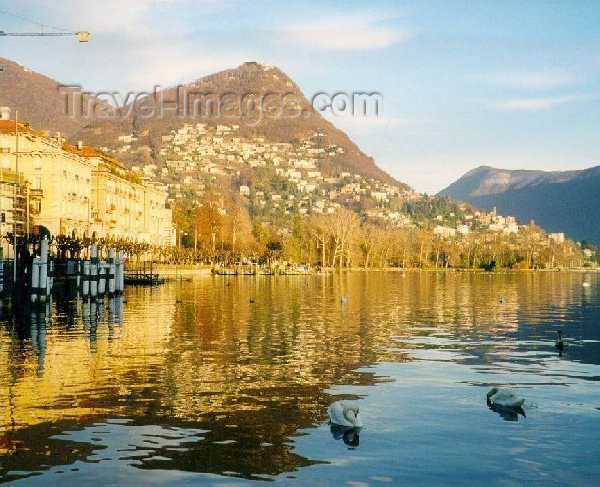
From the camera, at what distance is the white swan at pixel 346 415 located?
56.1 ft

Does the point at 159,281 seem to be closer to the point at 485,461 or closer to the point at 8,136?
the point at 8,136

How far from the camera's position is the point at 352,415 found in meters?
17.1

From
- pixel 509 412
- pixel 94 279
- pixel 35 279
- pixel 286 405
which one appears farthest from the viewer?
pixel 94 279

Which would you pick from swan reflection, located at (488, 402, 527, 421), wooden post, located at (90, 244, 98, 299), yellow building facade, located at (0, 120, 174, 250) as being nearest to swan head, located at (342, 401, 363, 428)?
swan reflection, located at (488, 402, 527, 421)

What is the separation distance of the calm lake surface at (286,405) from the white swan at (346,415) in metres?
0.30

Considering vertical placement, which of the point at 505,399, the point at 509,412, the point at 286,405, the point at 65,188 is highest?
the point at 65,188

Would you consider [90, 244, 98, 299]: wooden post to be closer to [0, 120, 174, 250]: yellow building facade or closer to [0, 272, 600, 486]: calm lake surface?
[0, 120, 174, 250]: yellow building facade

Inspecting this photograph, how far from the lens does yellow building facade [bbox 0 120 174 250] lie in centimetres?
9738

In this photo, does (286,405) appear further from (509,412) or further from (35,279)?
(35,279)

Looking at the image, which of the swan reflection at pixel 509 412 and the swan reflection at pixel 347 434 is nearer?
the swan reflection at pixel 347 434

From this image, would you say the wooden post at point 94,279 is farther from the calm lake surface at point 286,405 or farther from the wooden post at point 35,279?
the calm lake surface at point 286,405

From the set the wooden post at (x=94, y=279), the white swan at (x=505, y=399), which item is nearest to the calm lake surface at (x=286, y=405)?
the white swan at (x=505, y=399)

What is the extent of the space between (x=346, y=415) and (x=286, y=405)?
2.84 metres

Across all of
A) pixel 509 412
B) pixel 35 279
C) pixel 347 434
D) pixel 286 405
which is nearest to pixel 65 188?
pixel 35 279
